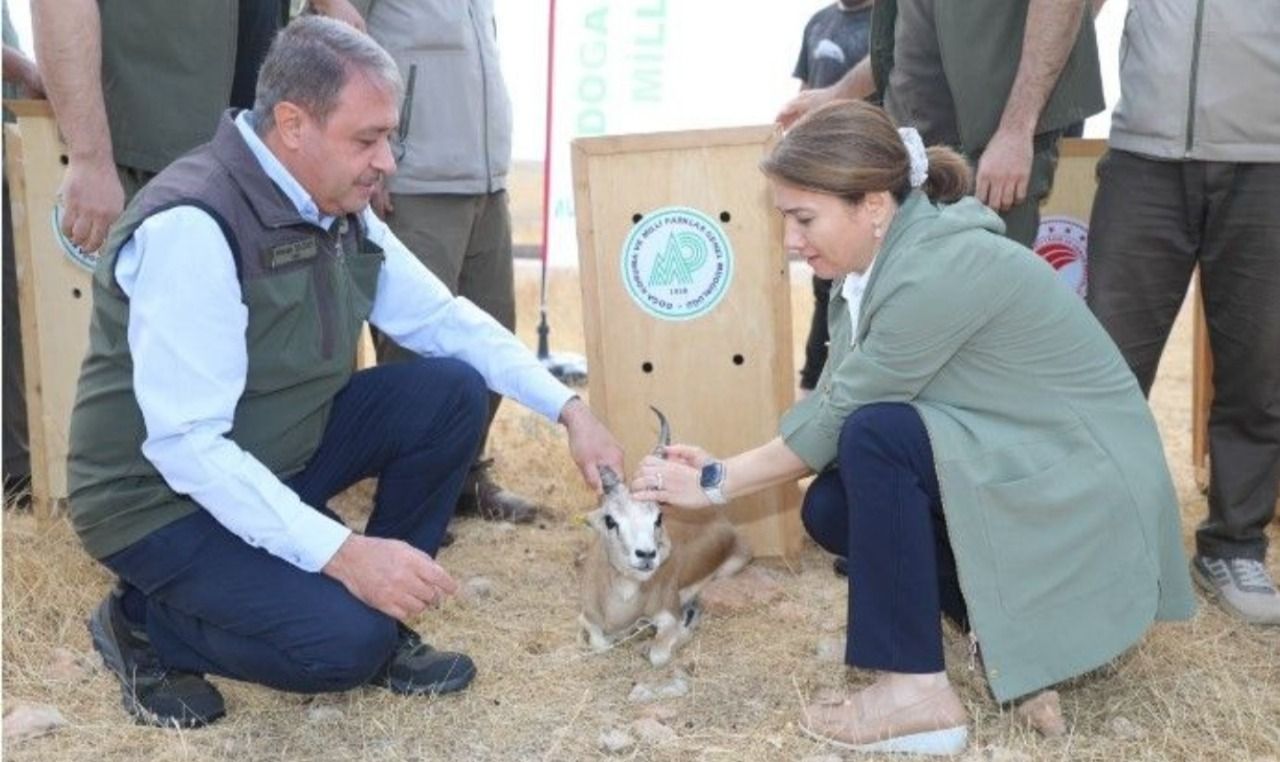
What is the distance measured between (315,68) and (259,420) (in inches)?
30.3

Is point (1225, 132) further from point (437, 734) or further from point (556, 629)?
point (437, 734)

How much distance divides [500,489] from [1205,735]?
2496mm

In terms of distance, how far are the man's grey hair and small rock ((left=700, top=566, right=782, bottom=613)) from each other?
1.70m

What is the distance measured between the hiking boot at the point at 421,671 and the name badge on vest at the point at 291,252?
960 millimetres

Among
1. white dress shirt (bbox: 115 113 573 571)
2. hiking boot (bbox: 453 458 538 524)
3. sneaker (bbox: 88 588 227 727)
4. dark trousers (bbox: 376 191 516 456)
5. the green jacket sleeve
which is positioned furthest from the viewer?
hiking boot (bbox: 453 458 538 524)

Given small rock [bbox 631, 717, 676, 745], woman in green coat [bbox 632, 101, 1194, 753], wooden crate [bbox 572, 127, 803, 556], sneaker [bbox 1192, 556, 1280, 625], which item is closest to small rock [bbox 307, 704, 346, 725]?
small rock [bbox 631, 717, 676, 745]

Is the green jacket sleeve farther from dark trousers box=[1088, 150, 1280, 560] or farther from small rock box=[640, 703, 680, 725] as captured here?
dark trousers box=[1088, 150, 1280, 560]

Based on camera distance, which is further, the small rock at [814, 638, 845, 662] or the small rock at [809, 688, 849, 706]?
the small rock at [814, 638, 845, 662]

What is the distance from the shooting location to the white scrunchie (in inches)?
119

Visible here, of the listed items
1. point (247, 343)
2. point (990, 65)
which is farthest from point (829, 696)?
point (990, 65)

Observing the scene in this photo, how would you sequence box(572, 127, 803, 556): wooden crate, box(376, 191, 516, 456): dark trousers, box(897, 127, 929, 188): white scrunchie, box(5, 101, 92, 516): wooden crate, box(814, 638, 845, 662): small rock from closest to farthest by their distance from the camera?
box(897, 127, 929, 188): white scrunchie < box(814, 638, 845, 662): small rock < box(572, 127, 803, 556): wooden crate < box(5, 101, 92, 516): wooden crate < box(376, 191, 516, 456): dark trousers

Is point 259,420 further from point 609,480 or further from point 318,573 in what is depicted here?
point 609,480

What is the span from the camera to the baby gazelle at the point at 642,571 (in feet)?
11.4

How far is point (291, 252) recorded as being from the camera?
299 centimetres
